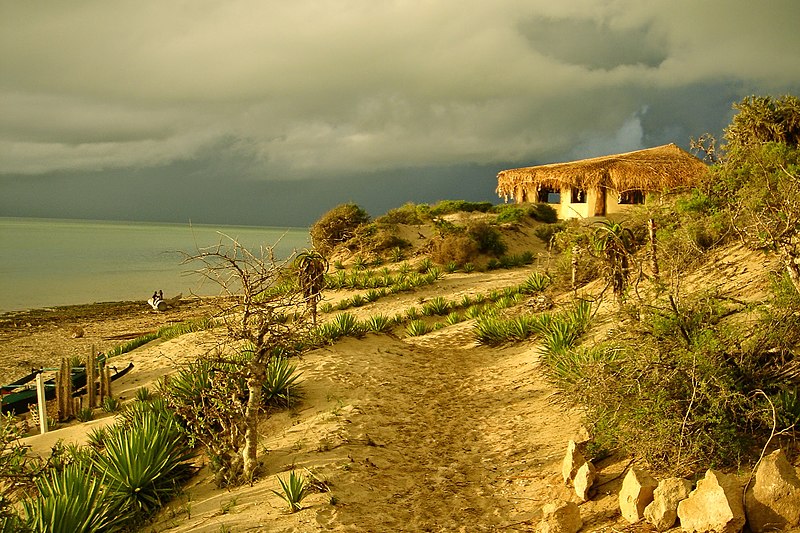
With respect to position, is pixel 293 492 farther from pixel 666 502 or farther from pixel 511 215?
pixel 511 215

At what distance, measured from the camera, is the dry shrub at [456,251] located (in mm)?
21062

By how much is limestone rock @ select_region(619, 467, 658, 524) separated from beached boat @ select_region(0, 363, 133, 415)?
410 inches

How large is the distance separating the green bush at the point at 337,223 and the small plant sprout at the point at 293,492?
20729 mm

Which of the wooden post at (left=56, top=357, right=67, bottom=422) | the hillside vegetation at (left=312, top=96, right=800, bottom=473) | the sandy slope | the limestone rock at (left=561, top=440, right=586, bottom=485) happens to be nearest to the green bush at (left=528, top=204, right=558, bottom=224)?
the hillside vegetation at (left=312, top=96, right=800, bottom=473)

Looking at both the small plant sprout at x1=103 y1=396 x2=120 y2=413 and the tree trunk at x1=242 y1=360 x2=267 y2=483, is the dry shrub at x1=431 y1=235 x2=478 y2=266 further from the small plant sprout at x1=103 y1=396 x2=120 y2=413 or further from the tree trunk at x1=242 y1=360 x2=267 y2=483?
the tree trunk at x1=242 y1=360 x2=267 y2=483

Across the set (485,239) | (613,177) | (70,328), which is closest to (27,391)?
(70,328)

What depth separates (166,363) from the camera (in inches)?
486

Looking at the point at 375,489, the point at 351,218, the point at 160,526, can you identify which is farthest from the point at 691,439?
the point at 351,218

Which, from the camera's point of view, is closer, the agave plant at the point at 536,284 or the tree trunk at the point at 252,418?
the tree trunk at the point at 252,418

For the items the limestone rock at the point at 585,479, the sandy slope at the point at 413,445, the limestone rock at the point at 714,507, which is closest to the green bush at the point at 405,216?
the sandy slope at the point at 413,445

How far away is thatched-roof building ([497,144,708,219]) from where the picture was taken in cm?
2080

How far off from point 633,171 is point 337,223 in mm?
13142

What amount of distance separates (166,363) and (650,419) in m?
10.6

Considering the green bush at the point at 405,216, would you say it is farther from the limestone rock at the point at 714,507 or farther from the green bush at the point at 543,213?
the limestone rock at the point at 714,507
